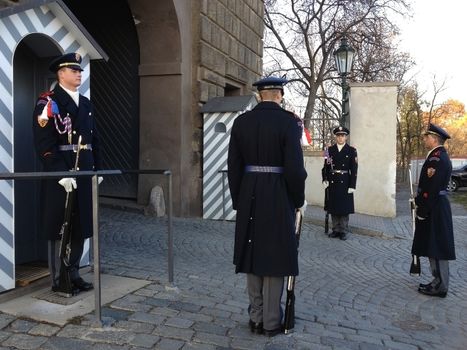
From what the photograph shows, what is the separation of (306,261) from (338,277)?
819 mm

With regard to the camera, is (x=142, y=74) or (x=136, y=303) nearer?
(x=136, y=303)

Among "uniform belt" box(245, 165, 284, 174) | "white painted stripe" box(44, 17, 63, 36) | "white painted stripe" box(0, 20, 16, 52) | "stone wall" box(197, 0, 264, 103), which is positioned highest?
"stone wall" box(197, 0, 264, 103)

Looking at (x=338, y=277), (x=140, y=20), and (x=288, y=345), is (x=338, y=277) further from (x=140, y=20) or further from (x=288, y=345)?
(x=140, y=20)

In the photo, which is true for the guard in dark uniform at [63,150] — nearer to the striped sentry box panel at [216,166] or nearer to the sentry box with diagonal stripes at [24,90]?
the sentry box with diagonal stripes at [24,90]

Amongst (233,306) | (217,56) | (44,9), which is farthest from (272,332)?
(217,56)

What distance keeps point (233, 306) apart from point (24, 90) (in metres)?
2.90

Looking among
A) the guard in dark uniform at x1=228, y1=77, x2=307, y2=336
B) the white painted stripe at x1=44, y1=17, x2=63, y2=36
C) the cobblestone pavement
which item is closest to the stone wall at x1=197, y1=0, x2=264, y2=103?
the cobblestone pavement

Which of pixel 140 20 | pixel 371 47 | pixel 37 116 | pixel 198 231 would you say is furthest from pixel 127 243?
pixel 371 47

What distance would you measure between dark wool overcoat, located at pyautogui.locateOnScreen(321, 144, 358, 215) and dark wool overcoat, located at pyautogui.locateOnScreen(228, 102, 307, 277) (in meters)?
5.33

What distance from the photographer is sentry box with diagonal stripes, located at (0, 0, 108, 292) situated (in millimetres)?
4344

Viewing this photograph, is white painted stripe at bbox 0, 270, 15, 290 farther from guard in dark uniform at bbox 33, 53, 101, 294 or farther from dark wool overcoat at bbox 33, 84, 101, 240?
dark wool overcoat at bbox 33, 84, 101, 240

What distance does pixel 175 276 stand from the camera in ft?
18.3

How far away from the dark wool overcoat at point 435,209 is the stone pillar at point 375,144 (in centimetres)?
684

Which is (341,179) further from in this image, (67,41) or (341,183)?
(67,41)
